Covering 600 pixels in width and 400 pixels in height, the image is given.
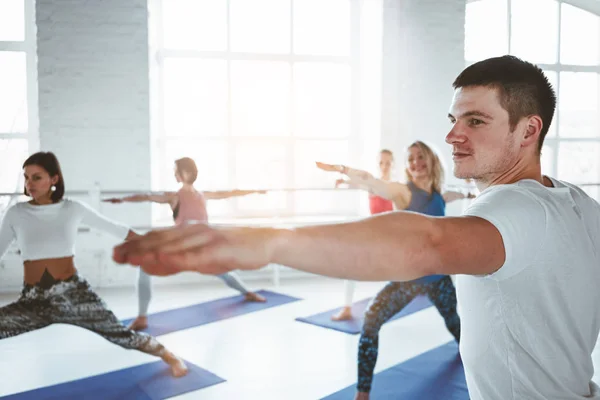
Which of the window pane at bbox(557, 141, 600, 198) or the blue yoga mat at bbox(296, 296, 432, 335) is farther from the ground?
the window pane at bbox(557, 141, 600, 198)

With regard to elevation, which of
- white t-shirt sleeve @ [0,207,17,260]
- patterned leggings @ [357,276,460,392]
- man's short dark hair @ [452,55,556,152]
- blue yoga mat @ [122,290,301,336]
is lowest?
blue yoga mat @ [122,290,301,336]

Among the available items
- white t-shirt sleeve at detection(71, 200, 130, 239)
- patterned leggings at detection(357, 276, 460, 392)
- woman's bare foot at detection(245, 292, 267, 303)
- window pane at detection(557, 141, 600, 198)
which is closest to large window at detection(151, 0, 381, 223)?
woman's bare foot at detection(245, 292, 267, 303)

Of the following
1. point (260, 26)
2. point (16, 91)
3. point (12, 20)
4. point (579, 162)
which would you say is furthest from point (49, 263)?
point (579, 162)

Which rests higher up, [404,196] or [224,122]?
[224,122]

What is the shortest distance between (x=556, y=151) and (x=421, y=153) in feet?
15.3

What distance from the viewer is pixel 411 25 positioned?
565 centimetres

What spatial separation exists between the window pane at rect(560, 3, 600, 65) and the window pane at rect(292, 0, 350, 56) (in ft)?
9.89

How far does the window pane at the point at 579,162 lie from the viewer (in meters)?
6.81

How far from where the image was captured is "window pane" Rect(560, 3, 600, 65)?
6.79m

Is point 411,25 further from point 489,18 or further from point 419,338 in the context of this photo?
point 419,338

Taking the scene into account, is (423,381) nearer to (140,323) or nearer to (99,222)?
(99,222)

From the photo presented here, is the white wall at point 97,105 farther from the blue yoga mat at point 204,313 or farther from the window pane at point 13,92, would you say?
the blue yoga mat at point 204,313

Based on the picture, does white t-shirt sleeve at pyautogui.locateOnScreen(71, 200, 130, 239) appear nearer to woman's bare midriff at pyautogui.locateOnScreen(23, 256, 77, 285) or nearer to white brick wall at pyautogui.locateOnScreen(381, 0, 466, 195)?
woman's bare midriff at pyautogui.locateOnScreen(23, 256, 77, 285)

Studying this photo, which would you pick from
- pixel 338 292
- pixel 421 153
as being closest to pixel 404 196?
pixel 421 153
